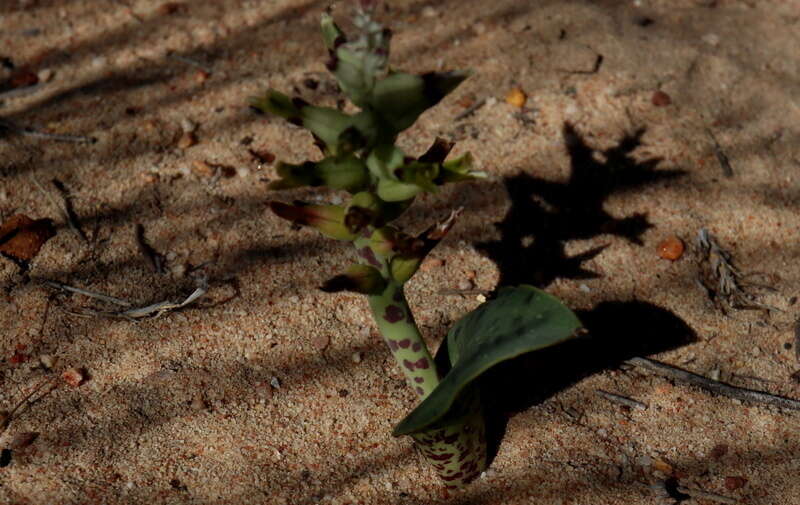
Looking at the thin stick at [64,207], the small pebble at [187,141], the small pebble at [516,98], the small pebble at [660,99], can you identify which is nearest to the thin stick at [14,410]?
the thin stick at [64,207]

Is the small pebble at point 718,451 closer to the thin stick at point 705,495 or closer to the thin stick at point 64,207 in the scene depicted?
the thin stick at point 705,495

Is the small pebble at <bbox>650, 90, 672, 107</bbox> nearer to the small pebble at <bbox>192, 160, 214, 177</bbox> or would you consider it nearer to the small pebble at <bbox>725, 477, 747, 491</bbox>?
the small pebble at <bbox>725, 477, 747, 491</bbox>

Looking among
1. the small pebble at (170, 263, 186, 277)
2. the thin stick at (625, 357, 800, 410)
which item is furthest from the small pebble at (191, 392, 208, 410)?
the thin stick at (625, 357, 800, 410)

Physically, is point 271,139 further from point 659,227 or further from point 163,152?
point 659,227

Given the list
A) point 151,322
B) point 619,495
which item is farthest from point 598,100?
point 151,322

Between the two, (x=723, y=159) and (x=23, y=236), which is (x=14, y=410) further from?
(x=723, y=159)
